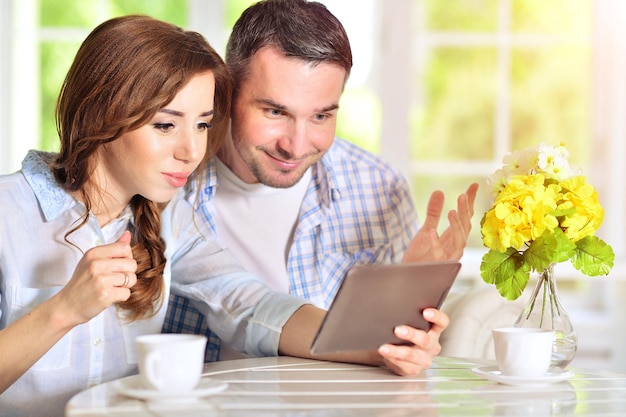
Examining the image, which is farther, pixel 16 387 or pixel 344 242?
pixel 344 242

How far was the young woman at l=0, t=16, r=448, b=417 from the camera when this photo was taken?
1.70 m

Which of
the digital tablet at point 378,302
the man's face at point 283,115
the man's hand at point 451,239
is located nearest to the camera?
the digital tablet at point 378,302

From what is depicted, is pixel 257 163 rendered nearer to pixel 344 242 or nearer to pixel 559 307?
pixel 344 242

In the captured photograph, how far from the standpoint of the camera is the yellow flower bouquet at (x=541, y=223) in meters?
1.53

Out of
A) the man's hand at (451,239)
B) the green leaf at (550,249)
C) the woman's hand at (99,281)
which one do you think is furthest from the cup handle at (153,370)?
the man's hand at (451,239)

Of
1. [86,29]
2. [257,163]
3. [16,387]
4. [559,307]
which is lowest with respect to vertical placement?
[16,387]

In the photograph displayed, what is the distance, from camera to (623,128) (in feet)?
10.8

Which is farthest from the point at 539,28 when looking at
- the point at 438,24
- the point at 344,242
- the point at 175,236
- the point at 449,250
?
the point at 175,236

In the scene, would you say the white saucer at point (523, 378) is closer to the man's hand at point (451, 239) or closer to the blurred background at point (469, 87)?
the man's hand at point (451, 239)

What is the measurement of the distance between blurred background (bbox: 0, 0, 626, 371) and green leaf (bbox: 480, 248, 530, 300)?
67.3 inches

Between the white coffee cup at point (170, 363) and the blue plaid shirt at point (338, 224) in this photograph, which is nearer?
the white coffee cup at point (170, 363)

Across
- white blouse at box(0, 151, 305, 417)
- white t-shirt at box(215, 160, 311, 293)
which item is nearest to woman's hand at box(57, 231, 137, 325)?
white blouse at box(0, 151, 305, 417)

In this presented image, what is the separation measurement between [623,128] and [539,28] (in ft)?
1.60

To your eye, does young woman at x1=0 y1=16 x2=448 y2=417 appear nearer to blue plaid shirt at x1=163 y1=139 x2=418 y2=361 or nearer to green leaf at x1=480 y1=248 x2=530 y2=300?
green leaf at x1=480 y1=248 x2=530 y2=300
